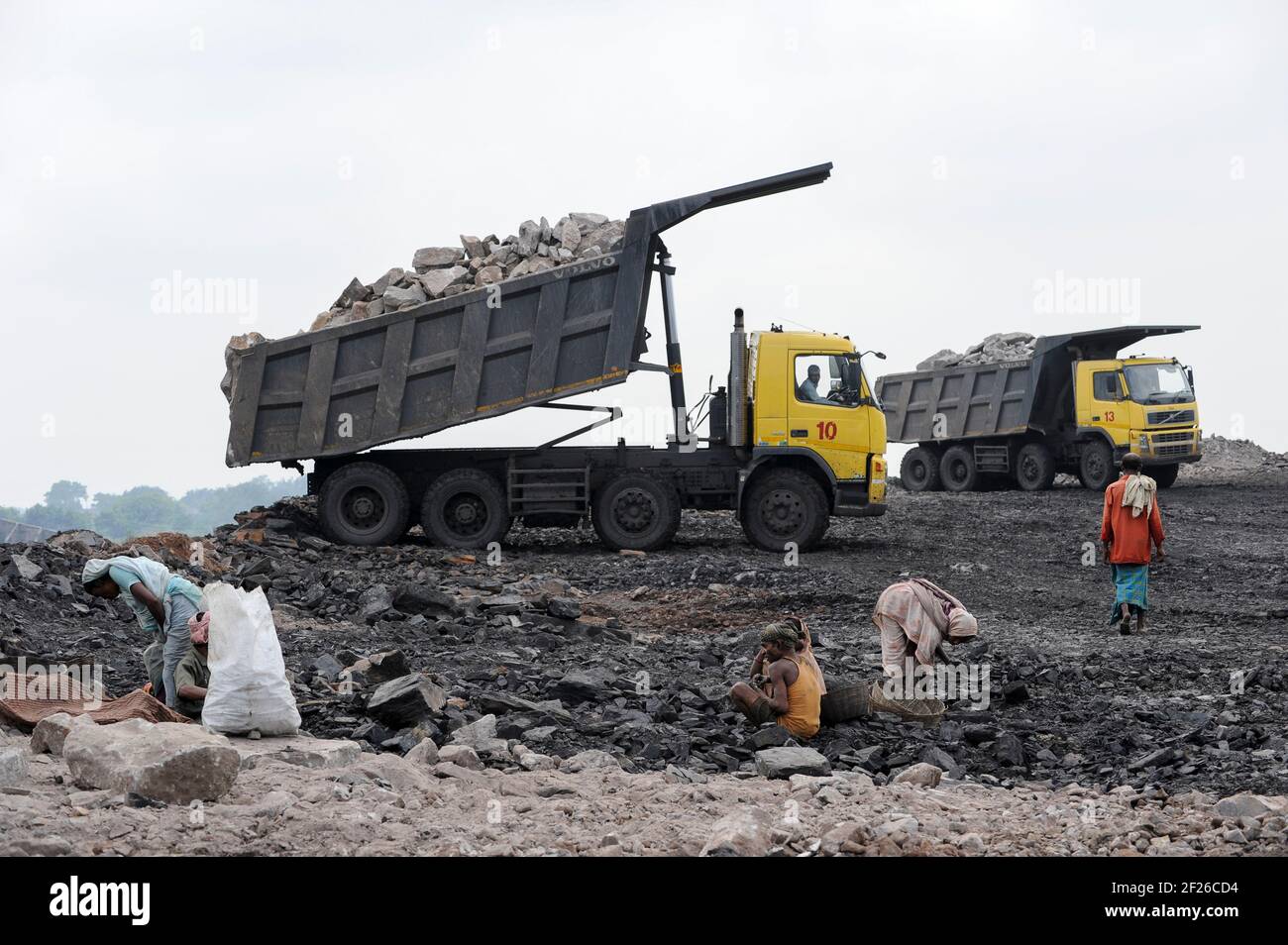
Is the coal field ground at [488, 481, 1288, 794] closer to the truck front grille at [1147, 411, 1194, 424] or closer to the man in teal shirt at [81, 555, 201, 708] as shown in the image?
the truck front grille at [1147, 411, 1194, 424]

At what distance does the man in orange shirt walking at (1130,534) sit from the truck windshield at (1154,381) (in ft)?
39.6

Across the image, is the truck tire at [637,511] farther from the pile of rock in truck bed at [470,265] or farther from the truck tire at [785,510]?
the pile of rock in truck bed at [470,265]

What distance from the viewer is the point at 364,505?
1577 centimetres

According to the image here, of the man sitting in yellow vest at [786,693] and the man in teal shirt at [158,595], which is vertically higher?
the man in teal shirt at [158,595]

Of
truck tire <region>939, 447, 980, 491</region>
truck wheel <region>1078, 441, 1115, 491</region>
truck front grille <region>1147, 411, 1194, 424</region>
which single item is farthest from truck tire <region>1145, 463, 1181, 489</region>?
truck tire <region>939, 447, 980, 491</region>

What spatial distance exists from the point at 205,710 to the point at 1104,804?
396 cm

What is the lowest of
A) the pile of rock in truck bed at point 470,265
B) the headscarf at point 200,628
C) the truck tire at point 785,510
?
the headscarf at point 200,628

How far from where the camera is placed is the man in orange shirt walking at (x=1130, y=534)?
1009cm

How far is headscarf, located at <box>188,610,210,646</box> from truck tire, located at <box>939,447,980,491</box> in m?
19.7

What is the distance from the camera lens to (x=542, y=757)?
241 inches

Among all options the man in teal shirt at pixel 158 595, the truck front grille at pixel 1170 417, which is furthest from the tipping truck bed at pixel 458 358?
the truck front grille at pixel 1170 417
